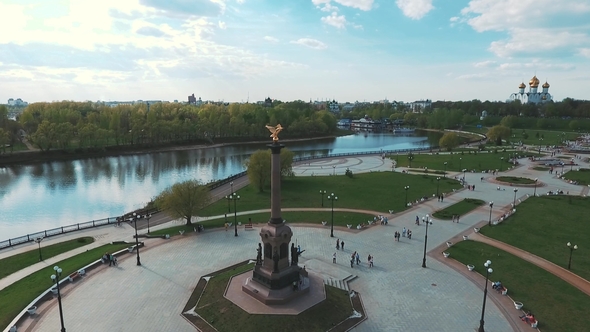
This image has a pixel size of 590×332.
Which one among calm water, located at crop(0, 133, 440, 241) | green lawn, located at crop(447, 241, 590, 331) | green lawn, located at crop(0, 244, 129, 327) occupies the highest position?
green lawn, located at crop(447, 241, 590, 331)

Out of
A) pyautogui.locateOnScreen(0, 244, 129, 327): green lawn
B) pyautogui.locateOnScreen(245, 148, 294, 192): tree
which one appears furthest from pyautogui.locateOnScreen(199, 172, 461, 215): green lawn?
pyautogui.locateOnScreen(0, 244, 129, 327): green lawn

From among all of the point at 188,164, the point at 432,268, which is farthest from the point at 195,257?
the point at 188,164

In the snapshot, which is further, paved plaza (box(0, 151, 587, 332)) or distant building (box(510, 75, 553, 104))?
distant building (box(510, 75, 553, 104))

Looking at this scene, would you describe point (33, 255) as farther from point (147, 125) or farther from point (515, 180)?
point (147, 125)

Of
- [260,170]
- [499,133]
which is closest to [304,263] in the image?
[260,170]

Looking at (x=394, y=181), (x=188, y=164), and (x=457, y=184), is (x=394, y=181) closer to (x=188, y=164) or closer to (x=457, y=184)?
(x=457, y=184)

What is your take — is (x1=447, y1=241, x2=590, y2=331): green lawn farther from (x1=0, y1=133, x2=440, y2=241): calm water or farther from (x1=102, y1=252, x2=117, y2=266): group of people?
(x1=0, y1=133, x2=440, y2=241): calm water
